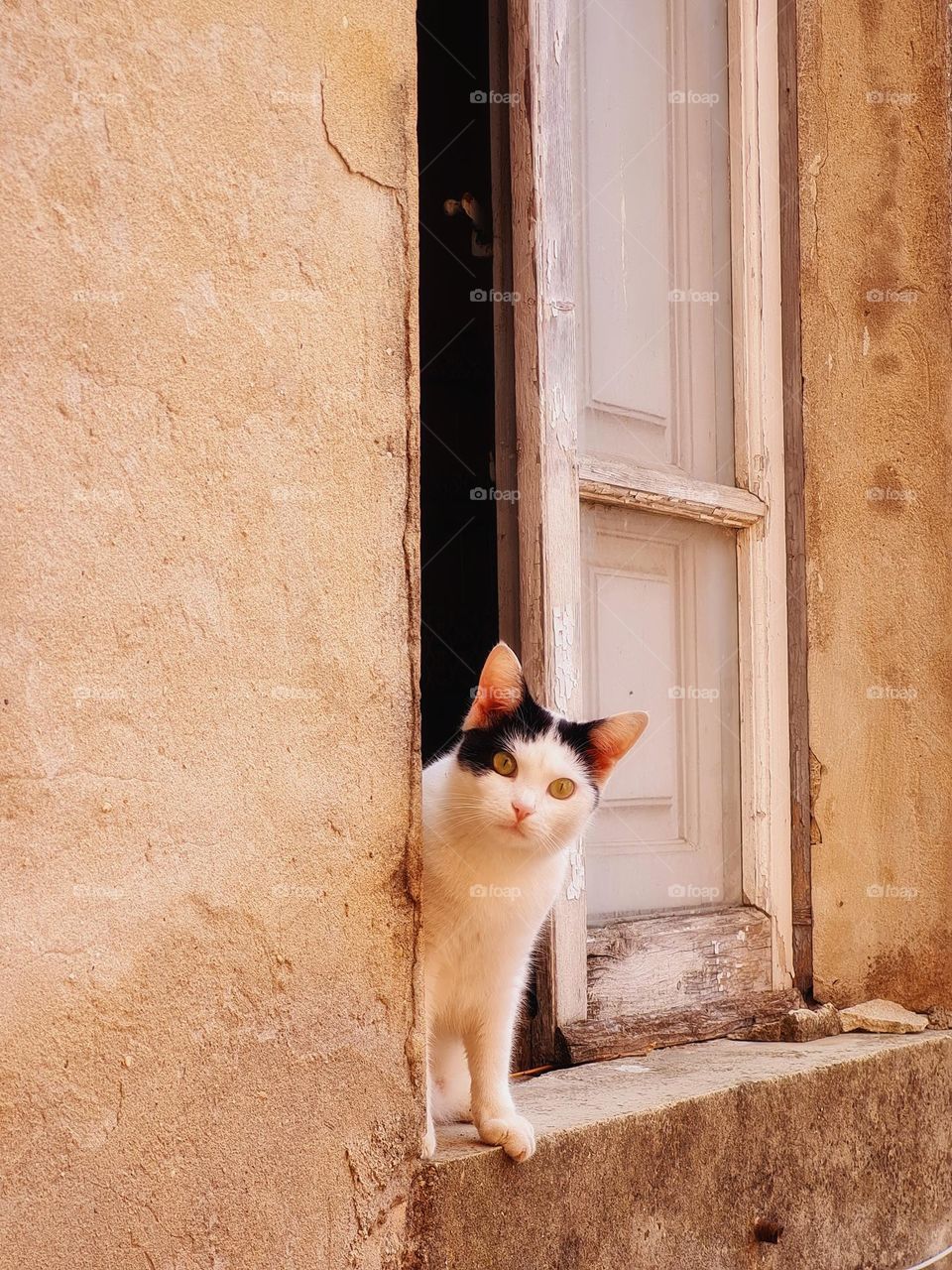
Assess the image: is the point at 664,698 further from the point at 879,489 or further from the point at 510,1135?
the point at 510,1135

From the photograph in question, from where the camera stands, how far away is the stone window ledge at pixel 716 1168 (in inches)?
73.1

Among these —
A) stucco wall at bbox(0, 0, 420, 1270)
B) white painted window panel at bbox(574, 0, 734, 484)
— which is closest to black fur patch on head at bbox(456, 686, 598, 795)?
stucco wall at bbox(0, 0, 420, 1270)

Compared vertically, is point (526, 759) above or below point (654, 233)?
below

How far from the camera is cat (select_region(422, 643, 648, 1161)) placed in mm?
1938

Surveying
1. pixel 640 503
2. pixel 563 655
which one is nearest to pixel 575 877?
pixel 563 655

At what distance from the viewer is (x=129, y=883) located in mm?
1441

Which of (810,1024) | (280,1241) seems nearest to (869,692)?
(810,1024)

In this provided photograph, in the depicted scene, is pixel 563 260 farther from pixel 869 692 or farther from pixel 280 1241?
pixel 280 1241

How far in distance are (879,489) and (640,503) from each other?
2.65 ft

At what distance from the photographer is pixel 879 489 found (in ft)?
10.5

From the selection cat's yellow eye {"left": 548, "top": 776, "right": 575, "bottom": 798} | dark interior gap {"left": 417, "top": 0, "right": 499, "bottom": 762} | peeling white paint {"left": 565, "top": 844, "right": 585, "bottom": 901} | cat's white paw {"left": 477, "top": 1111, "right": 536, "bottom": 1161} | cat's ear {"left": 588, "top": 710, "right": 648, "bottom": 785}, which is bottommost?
cat's white paw {"left": 477, "top": 1111, "right": 536, "bottom": 1161}

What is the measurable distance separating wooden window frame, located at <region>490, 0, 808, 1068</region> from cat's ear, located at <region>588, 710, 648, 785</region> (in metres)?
0.30

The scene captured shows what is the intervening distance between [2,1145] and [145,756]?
1.40 ft

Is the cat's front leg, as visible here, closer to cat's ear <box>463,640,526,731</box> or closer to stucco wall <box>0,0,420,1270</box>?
stucco wall <box>0,0,420,1270</box>
